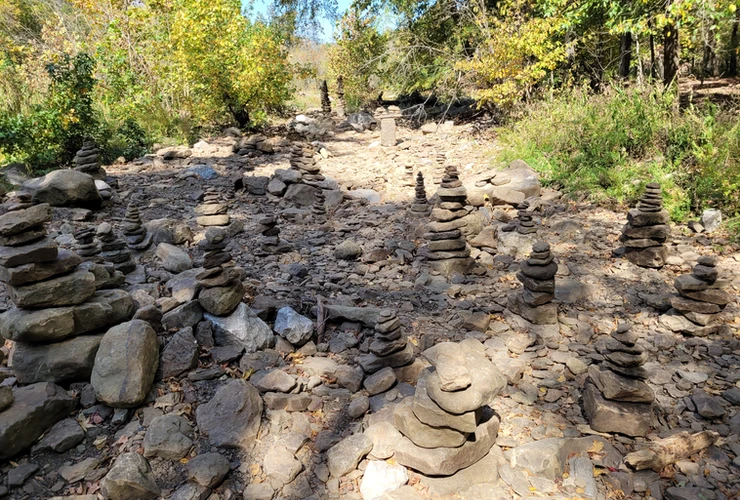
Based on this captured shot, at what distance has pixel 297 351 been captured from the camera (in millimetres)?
3652

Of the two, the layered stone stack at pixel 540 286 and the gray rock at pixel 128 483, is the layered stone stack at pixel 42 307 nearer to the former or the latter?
the gray rock at pixel 128 483

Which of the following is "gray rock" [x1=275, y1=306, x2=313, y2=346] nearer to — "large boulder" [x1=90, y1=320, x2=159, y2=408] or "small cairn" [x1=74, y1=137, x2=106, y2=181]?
"large boulder" [x1=90, y1=320, x2=159, y2=408]

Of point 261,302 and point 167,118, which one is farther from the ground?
point 167,118

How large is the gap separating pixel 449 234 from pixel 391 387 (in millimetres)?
2358

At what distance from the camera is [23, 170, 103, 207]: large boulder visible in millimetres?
6461

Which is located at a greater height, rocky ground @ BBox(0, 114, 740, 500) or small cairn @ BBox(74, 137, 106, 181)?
small cairn @ BBox(74, 137, 106, 181)

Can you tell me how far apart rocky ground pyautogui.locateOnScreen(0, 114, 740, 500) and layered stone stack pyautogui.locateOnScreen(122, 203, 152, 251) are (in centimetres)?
15

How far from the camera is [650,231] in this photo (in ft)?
15.8

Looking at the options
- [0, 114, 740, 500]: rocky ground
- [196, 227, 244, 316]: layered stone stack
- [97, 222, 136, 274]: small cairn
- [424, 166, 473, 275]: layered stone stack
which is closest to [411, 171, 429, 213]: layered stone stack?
[0, 114, 740, 500]: rocky ground

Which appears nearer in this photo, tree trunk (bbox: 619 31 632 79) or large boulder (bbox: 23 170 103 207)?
large boulder (bbox: 23 170 103 207)

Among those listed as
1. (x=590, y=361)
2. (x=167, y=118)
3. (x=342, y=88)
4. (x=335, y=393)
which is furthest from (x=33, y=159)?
(x=342, y=88)

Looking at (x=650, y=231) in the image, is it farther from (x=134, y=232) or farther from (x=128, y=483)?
(x=134, y=232)

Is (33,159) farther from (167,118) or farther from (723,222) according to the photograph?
(723,222)

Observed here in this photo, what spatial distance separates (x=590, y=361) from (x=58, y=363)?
390 cm
